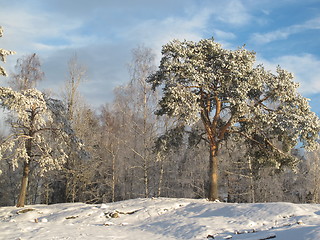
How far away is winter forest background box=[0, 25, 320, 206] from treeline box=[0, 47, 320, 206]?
0.08 m

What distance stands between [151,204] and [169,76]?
7.00m

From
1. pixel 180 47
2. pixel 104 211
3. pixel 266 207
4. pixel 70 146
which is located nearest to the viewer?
pixel 266 207

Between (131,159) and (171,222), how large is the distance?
19.2m

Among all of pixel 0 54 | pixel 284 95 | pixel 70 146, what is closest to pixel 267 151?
pixel 284 95

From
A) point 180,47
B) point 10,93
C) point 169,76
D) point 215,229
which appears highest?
point 180,47

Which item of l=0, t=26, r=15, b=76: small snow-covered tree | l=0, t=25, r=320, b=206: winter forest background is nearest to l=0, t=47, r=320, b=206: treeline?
l=0, t=25, r=320, b=206: winter forest background

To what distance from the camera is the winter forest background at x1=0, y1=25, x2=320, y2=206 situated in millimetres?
20281

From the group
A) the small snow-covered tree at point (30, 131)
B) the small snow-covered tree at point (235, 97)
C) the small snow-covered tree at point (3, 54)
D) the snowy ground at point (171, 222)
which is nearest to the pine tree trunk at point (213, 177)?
the small snow-covered tree at point (235, 97)

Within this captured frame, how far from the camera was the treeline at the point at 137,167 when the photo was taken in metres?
24.5

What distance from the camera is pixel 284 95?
17391 mm

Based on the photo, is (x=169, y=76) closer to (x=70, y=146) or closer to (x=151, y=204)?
(x=151, y=204)

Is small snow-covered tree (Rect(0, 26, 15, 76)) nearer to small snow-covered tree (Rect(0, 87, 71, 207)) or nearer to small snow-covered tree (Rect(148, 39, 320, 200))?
small snow-covered tree (Rect(0, 87, 71, 207))

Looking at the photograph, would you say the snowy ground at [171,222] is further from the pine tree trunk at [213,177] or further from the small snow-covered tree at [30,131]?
the small snow-covered tree at [30,131]

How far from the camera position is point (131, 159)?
3144 cm
